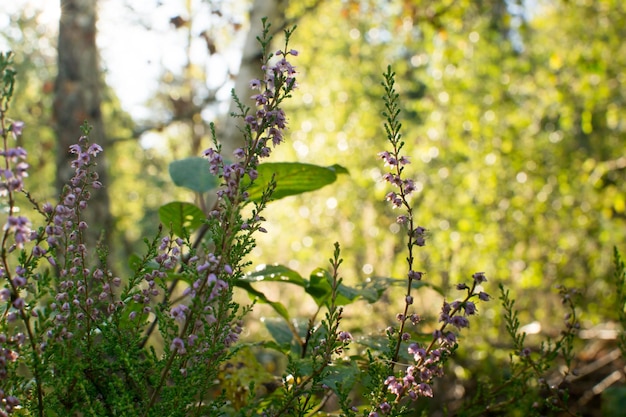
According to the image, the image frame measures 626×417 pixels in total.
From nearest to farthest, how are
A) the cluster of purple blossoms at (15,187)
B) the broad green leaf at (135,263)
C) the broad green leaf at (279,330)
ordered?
the cluster of purple blossoms at (15,187) < the broad green leaf at (135,263) < the broad green leaf at (279,330)

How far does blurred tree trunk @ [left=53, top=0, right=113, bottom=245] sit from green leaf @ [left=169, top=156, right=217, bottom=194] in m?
2.64

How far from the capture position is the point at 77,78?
4617 millimetres

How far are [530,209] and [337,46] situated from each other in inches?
179

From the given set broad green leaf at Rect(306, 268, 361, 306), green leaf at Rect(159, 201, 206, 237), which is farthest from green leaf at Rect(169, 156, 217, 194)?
broad green leaf at Rect(306, 268, 361, 306)

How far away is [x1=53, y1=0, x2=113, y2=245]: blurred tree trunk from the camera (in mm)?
4469

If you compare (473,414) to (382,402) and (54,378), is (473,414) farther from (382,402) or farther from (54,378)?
(54,378)

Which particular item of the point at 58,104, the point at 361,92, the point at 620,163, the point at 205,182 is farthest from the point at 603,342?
the point at 58,104

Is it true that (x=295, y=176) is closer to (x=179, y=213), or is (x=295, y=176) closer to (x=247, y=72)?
(x=179, y=213)

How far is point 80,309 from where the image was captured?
1214mm

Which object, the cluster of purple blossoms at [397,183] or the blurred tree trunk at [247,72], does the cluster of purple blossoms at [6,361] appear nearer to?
the cluster of purple blossoms at [397,183]

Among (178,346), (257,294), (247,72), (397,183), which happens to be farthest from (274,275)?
(247,72)

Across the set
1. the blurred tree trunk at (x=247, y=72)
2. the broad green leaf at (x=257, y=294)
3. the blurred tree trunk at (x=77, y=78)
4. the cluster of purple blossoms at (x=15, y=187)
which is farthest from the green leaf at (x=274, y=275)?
the blurred tree trunk at (x=77, y=78)

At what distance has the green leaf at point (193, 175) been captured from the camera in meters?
1.86

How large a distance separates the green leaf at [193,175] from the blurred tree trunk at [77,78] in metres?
2.64
